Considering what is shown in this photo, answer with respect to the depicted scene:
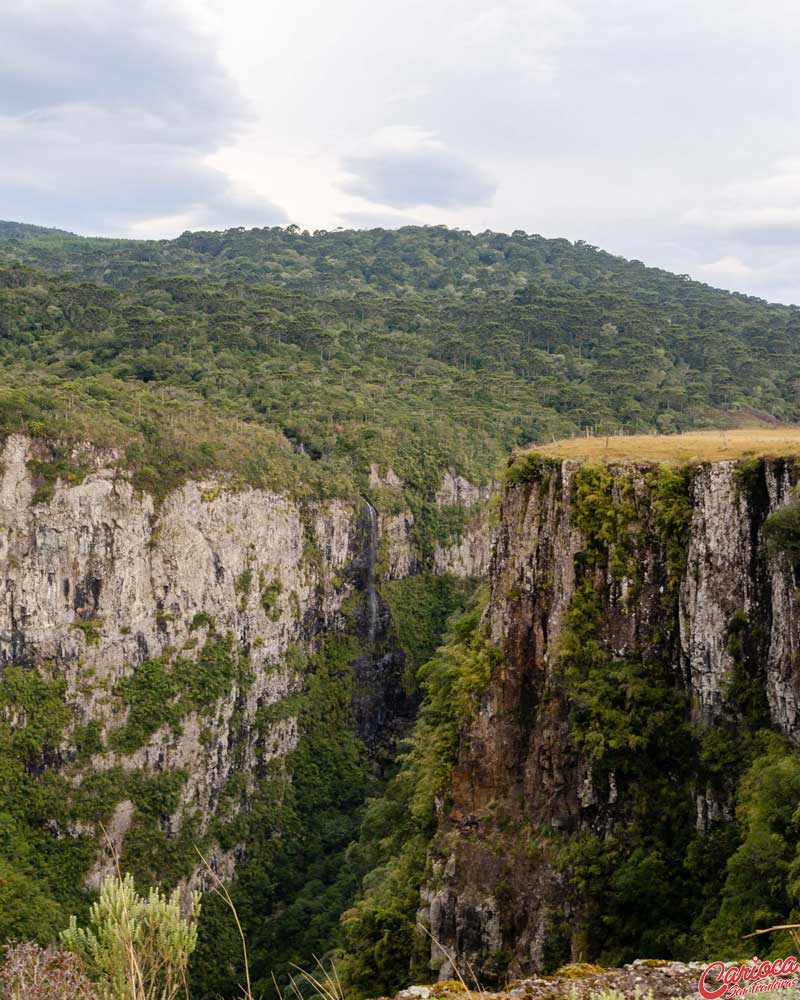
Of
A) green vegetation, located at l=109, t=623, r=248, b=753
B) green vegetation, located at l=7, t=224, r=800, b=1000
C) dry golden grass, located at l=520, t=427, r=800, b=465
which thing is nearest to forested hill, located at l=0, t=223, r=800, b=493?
green vegetation, located at l=7, t=224, r=800, b=1000

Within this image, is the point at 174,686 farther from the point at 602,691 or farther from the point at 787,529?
the point at 787,529

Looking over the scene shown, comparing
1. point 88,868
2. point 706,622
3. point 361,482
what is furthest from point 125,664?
point 706,622

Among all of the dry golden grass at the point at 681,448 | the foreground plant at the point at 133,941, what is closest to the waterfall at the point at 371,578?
the dry golden grass at the point at 681,448

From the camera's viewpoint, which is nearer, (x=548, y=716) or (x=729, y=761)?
(x=729, y=761)

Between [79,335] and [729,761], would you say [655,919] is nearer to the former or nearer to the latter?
[729,761]

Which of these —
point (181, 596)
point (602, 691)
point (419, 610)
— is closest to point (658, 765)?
point (602, 691)

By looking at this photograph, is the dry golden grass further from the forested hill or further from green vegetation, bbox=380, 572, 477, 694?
green vegetation, bbox=380, 572, 477, 694

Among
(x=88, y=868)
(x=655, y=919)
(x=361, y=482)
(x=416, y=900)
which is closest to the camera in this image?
(x=655, y=919)
